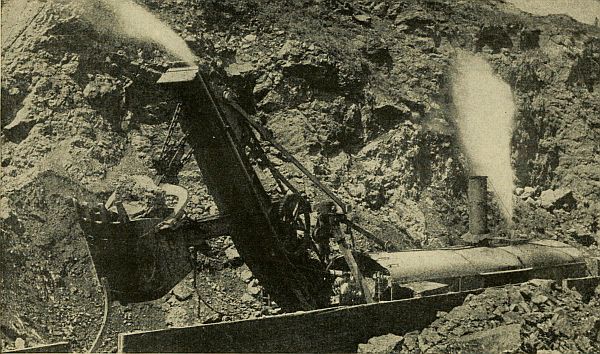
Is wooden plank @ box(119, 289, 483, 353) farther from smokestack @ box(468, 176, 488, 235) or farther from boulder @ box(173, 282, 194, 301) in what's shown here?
boulder @ box(173, 282, 194, 301)

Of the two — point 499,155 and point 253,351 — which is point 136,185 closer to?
point 253,351

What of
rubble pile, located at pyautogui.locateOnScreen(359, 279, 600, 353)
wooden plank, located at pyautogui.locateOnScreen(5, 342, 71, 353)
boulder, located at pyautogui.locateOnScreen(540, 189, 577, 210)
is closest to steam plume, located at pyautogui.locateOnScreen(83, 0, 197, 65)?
→ wooden plank, located at pyautogui.locateOnScreen(5, 342, 71, 353)

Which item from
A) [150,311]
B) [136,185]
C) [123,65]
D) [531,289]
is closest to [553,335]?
[531,289]

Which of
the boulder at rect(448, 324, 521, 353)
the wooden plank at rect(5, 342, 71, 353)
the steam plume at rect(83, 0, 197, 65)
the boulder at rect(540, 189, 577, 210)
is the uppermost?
the steam plume at rect(83, 0, 197, 65)

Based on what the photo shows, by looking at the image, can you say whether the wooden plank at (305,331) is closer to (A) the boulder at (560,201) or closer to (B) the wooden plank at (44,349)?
(B) the wooden plank at (44,349)

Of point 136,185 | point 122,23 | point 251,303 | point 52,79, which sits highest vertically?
point 122,23

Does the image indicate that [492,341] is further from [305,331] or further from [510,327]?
[305,331]
